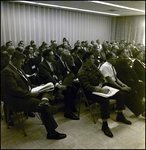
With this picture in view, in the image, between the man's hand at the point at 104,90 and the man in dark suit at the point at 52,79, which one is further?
the man in dark suit at the point at 52,79

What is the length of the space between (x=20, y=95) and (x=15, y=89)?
0.36 feet

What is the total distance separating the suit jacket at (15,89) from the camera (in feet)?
7.65

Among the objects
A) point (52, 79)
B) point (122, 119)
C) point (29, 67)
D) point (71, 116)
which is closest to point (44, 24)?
point (29, 67)

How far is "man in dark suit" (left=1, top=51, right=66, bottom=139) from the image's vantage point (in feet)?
7.68

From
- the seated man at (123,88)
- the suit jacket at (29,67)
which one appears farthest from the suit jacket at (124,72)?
the suit jacket at (29,67)

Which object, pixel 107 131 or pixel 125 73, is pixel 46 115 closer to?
pixel 107 131

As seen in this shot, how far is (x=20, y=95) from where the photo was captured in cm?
239

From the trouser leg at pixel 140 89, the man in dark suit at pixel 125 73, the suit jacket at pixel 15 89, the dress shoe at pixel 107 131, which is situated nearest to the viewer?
the suit jacket at pixel 15 89

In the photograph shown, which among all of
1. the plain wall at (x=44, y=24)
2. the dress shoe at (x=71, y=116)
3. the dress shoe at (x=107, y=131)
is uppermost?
the plain wall at (x=44, y=24)

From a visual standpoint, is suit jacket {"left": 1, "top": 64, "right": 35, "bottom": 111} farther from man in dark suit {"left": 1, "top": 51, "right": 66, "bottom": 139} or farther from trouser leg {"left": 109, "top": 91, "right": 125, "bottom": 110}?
trouser leg {"left": 109, "top": 91, "right": 125, "bottom": 110}

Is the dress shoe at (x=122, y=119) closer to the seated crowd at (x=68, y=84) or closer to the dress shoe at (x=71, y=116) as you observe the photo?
the seated crowd at (x=68, y=84)

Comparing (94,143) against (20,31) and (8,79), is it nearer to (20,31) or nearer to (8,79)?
(8,79)

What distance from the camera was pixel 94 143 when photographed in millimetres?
2488

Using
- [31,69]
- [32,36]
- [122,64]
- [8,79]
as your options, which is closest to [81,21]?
[32,36]
